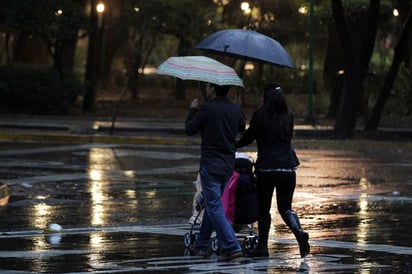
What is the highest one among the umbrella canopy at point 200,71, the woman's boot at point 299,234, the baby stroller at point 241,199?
the umbrella canopy at point 200,71

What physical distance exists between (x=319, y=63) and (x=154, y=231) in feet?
165

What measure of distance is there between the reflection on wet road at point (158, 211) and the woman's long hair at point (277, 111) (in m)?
1.20

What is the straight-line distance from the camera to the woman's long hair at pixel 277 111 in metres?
10.4

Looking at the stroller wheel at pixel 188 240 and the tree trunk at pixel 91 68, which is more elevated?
the tree trunk at pixel 91 68

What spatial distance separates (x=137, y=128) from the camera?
1205 inches

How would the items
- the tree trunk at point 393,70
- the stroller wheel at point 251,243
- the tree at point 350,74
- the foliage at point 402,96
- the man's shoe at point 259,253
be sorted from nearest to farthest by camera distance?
the man's shoe at point 259,253
the stroller wheel at point 251,243
the tree at point 350,74
the tree trunk at point 393,70
the foliage at point 402,96

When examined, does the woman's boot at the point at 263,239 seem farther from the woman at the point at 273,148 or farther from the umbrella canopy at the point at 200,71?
the umbrella canopy at the point at 200,71

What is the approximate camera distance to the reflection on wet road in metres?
10.1

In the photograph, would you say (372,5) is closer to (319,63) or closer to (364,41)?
(364,41)

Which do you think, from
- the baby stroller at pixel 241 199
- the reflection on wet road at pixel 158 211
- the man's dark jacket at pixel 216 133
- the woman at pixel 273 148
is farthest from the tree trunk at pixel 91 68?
the man's dark jacket at pixel 216 133

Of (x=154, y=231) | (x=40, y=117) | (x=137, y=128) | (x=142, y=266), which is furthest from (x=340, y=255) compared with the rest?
(x=40, y=117)

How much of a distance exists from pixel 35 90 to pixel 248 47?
83.8ft

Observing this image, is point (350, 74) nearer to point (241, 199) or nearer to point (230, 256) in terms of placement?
point (241, 199)

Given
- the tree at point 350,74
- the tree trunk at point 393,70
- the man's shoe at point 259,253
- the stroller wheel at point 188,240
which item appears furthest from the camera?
the tree trunk at point 393,70
